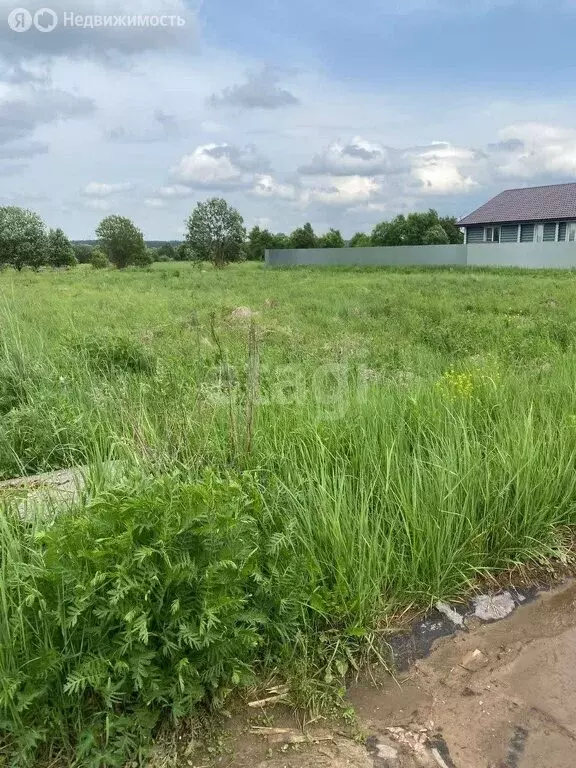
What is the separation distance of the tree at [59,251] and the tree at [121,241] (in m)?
2.41

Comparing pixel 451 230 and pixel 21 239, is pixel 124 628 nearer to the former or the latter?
pixel 21 239

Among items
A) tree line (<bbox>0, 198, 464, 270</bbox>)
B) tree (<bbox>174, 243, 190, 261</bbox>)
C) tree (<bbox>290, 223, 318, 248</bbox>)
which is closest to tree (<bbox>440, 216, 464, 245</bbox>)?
tree line (<bbox>0, 198, 464, 270</bbox>)

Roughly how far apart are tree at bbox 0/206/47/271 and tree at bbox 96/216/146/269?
4.56 meters

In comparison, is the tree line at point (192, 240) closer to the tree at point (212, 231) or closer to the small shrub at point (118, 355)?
the tree at point (212, 231)

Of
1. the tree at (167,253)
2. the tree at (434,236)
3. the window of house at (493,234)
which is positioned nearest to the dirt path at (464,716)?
the window of house at (493,234)

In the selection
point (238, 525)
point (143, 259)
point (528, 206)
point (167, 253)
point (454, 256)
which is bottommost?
point (238, 525)

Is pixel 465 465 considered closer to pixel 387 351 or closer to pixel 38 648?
pixel 38 648

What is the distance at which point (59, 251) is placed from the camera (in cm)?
4294

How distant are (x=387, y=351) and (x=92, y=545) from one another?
5.16 meters

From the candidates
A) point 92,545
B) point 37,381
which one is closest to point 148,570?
point 92,545

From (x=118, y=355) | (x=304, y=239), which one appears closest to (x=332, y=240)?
(x=304, y=239)

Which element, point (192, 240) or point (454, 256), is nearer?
point (454, 256)

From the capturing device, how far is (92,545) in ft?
5.61

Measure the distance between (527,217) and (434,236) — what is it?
48.2ft
